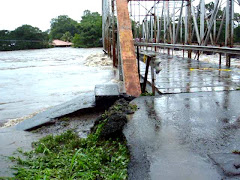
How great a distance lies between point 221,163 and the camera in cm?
221

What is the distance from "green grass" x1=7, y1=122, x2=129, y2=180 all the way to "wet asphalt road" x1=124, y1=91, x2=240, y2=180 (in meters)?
0.16

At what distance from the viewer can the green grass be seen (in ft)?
7.64

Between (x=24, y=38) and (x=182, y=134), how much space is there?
6188cm

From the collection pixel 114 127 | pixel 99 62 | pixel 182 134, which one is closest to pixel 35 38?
pixel 99 62

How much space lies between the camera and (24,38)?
59.9m

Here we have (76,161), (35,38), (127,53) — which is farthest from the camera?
(35,38)

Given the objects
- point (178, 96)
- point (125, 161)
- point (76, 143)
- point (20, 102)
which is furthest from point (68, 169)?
point (20, 102)

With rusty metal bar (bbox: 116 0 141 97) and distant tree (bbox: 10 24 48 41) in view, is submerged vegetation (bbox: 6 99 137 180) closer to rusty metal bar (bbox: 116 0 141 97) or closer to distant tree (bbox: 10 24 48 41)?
rusty metal bar (bbox: 116 0 141 97)

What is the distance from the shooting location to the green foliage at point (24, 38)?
5398 centimetres

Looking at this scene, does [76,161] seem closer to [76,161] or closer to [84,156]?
[76,161]

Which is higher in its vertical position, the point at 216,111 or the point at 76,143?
the point at 216,111

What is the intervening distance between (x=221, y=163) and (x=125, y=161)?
31.6 inches

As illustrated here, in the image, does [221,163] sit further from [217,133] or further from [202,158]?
[217,133]

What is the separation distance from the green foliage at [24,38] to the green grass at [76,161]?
177 ft
